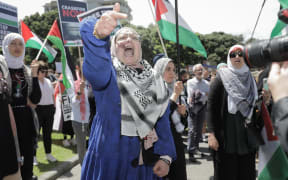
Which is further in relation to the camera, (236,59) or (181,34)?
(181,34)

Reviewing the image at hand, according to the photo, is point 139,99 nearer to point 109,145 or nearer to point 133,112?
point 133,112

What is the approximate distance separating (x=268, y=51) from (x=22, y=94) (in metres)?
3.10

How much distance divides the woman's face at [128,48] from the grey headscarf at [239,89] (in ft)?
5.54

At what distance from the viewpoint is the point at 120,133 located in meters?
1.77

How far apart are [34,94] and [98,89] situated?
2.22 m

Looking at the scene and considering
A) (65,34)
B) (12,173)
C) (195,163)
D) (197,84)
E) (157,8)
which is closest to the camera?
(12,173)

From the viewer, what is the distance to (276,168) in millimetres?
2410

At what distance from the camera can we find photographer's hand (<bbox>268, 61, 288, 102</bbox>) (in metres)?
1.07

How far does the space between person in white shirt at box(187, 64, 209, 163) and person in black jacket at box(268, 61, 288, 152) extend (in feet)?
14.9

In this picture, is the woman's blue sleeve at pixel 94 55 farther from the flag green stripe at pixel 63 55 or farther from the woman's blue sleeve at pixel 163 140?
the flag green stripe at pixel 63 55

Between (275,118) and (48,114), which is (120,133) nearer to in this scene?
(275,118)

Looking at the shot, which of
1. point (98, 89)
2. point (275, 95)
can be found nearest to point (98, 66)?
point (98, 89)

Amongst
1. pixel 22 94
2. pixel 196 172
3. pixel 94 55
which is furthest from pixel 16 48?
pixel 196 172

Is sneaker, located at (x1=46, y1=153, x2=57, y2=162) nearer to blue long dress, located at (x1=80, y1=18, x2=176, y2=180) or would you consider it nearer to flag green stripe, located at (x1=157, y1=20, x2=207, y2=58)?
flag green stripe, located at (x1=157, y1=20, x2=207, y2=58)
